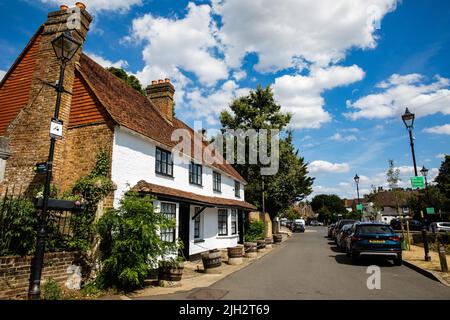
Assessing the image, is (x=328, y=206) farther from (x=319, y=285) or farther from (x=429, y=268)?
(x=319, y=285)

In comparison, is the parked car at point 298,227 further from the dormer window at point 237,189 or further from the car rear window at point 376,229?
the car rear window at point 376,229

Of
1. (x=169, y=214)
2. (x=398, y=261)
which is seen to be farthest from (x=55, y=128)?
(x=398, y=261)

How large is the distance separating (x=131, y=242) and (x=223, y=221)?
480 inches

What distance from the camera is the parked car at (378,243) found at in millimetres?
11828

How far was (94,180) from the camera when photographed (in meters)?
9.73

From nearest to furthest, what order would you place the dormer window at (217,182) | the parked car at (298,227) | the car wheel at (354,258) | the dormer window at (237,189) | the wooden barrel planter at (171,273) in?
the wooden barrel planter at (171,273), the car wheel at (354,258), the dormer window at (217,182), the dormer window at (237,189), the parked car at (298,227)

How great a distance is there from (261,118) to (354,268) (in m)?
23.0

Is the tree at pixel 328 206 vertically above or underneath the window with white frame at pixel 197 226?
above

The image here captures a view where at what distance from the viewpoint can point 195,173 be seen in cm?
1677

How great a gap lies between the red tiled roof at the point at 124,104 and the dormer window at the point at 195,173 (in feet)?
5.95

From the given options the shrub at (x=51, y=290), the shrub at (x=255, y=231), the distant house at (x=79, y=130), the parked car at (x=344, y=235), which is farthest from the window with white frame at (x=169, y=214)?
the shrub at (x=255, y=231)

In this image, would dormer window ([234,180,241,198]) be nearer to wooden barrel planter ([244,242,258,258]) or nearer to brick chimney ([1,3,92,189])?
wooden barrel planter ([244,242,258,258])

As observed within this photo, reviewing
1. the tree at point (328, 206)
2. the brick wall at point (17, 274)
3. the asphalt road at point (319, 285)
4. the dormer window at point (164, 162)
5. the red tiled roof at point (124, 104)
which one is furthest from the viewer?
the tree at point (328, 206)

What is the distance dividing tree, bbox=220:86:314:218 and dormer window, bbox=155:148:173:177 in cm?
1765
